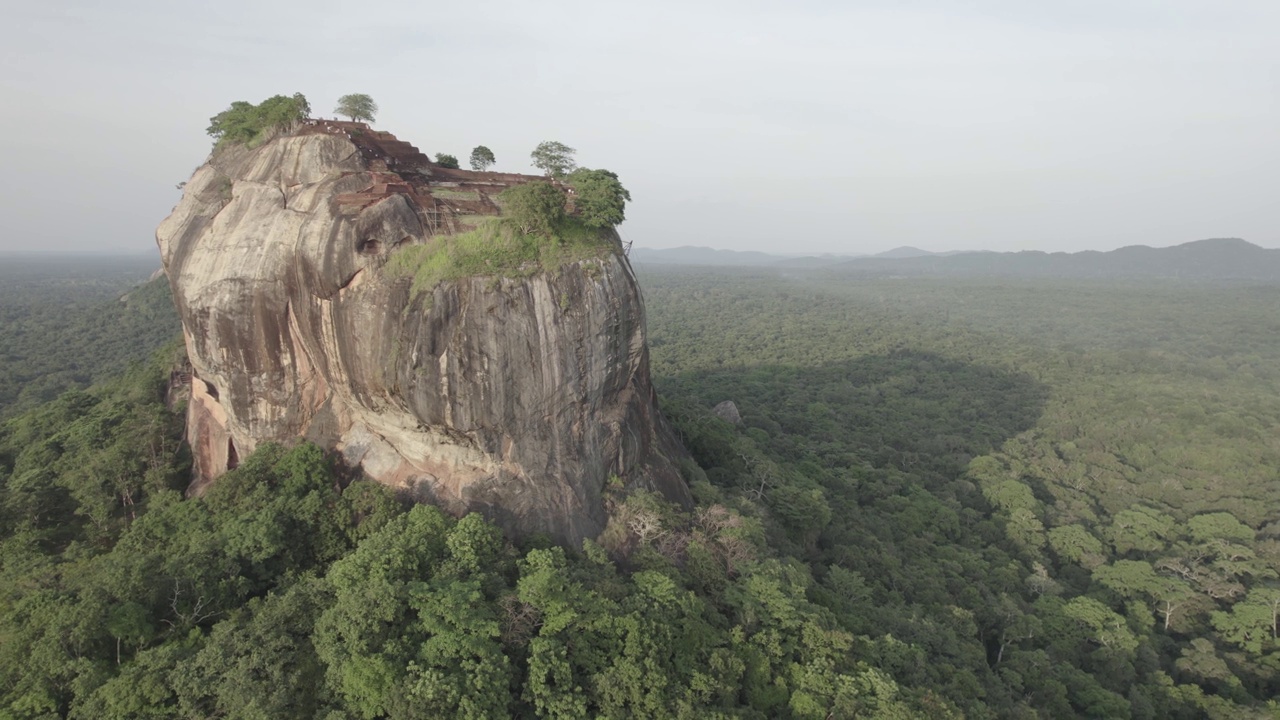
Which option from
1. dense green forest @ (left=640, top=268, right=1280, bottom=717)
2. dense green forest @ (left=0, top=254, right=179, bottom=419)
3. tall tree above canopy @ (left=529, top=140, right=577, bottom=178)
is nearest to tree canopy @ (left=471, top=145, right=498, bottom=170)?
tall tree above canopy @ (left=529, top=140, right=577, bottom=178)

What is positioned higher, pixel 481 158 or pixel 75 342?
pixel 481 158

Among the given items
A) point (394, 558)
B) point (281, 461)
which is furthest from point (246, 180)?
point (394, 558)

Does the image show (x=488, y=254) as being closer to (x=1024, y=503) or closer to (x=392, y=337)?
(x=392, y=337)

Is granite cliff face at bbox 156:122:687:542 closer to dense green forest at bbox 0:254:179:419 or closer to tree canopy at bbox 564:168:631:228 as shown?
tree canopy at bbox 564:168:631:228

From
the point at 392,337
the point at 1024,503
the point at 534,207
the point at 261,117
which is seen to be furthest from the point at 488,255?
the point at 1024,503

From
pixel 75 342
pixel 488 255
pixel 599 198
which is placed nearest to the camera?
pixel 488 255

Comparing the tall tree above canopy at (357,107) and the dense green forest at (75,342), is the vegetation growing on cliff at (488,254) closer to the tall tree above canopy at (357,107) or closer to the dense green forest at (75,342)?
the tall tree above canopy at (357,107)

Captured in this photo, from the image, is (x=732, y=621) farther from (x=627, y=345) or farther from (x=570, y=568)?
(x=627, y=345)
